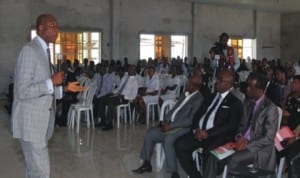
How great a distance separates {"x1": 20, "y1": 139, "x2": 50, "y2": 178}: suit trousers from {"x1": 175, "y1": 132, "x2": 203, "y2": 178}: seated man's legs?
56.5 inches

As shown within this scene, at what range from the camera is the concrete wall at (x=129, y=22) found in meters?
11.2

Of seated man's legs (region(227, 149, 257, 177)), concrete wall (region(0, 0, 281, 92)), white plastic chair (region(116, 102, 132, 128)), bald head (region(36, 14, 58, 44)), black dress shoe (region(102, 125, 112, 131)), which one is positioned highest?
concrete wall (region(0, 0, 281, 92))

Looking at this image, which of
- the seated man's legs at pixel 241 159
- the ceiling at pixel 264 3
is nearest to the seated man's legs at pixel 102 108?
the seated man's legs at pixel 241 159

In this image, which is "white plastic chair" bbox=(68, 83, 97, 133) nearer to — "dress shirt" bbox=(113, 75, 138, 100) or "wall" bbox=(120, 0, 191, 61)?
"dress shirt" bbox=(113, 75, 138, 100)

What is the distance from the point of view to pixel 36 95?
2.54 metres

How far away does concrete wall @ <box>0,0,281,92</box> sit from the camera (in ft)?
36.8

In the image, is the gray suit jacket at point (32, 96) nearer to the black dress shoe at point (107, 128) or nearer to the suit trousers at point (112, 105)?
the black dress shoe at point (107, 128)

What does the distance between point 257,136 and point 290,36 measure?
15.5 metres

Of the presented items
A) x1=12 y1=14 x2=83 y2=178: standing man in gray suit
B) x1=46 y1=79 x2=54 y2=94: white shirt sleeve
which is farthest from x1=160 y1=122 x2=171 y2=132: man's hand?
x1=46 y1=79 x2=54 y2=94: white shirt sleeve

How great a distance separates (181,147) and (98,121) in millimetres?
4366

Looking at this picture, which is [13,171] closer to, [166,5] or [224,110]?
[224,110]

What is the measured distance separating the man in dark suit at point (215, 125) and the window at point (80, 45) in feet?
30.5

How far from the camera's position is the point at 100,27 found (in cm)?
1268

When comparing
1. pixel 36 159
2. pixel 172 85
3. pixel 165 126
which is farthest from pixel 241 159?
pixel 172 85
